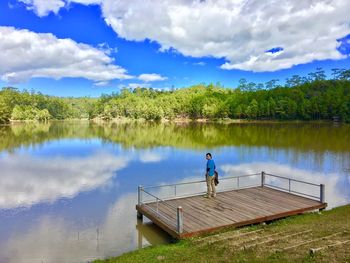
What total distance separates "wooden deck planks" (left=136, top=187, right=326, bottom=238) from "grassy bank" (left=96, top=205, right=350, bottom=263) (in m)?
0.66

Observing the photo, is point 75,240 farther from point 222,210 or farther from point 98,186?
point 98,186

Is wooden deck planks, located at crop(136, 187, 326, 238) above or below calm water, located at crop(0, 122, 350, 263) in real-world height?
above

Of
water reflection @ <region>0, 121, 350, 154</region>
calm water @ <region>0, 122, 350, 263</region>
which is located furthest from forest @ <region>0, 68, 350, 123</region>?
calm water @ <region>0, 122, 350, 263</region>

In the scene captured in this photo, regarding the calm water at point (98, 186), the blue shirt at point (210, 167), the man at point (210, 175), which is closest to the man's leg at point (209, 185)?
the man at point (210, 175)

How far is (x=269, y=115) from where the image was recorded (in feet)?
351

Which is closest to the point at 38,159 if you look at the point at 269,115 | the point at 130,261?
the point at 130,261

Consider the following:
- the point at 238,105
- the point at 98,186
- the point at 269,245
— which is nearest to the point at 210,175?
the point at 269,245

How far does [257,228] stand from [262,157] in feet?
65.9

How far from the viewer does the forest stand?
307 feet

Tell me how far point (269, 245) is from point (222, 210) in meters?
4.26

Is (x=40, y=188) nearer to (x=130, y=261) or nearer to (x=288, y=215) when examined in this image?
(x=130, y=261)

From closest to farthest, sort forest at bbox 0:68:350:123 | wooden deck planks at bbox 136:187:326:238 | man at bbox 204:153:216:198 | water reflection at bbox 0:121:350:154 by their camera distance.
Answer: wooden deck planks at bbox 136:187:326:238, man at bbox 204:153:216:198, water reflection at bbox 0:121:350:154, forest at bbox 0:68:350:123

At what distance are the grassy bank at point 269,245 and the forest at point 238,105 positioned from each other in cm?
8377

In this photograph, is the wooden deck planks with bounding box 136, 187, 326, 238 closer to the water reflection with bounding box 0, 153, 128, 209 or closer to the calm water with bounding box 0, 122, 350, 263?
the calm water with bounding box 0, 122, 350, 263
